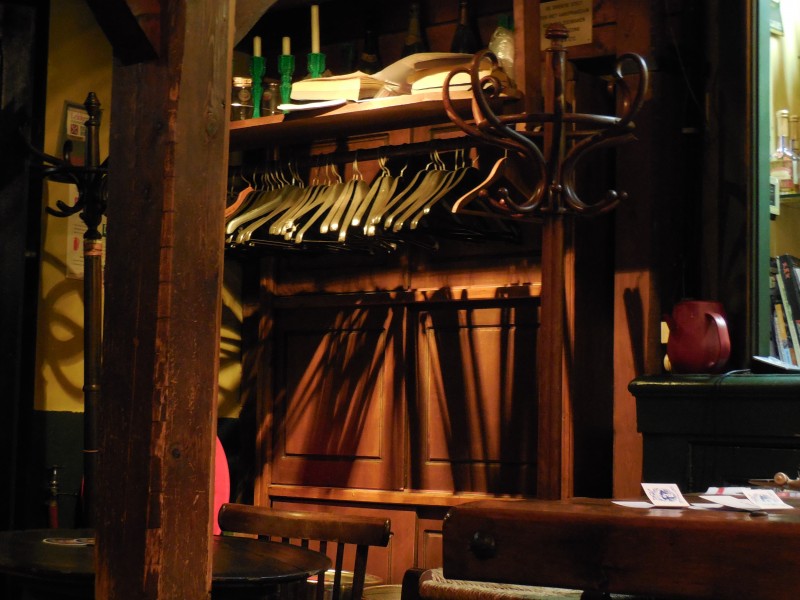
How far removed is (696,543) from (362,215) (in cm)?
244

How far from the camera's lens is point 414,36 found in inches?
158

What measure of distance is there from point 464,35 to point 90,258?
5.05ft

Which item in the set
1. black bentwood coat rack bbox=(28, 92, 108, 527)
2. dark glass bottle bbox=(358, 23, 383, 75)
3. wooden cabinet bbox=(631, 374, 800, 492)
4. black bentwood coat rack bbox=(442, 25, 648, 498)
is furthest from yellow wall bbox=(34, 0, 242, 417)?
wooden cabinet bbox=(631, 374, 800, 492)

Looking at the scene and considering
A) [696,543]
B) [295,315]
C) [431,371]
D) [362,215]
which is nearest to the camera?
[696,543]

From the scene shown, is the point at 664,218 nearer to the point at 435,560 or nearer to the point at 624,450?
the point at 624,450

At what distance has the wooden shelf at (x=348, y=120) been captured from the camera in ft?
11.6

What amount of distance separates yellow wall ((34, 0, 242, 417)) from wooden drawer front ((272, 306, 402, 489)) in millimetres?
802

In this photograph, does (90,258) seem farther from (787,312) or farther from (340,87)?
(787,312)

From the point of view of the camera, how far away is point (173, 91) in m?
1.89

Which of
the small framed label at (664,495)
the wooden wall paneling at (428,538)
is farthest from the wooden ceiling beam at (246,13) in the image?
the wooden wall paneling at (428,538)

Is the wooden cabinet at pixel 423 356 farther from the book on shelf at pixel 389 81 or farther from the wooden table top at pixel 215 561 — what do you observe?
the wooden table top at pixel 215 561

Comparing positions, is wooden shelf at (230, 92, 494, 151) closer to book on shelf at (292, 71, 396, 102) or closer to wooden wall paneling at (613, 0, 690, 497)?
book on shelf at (292, 71, 396, 102)

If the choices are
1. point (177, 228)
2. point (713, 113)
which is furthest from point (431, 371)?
point (177, 228)

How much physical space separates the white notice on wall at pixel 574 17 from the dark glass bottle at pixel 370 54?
28.1 inches
